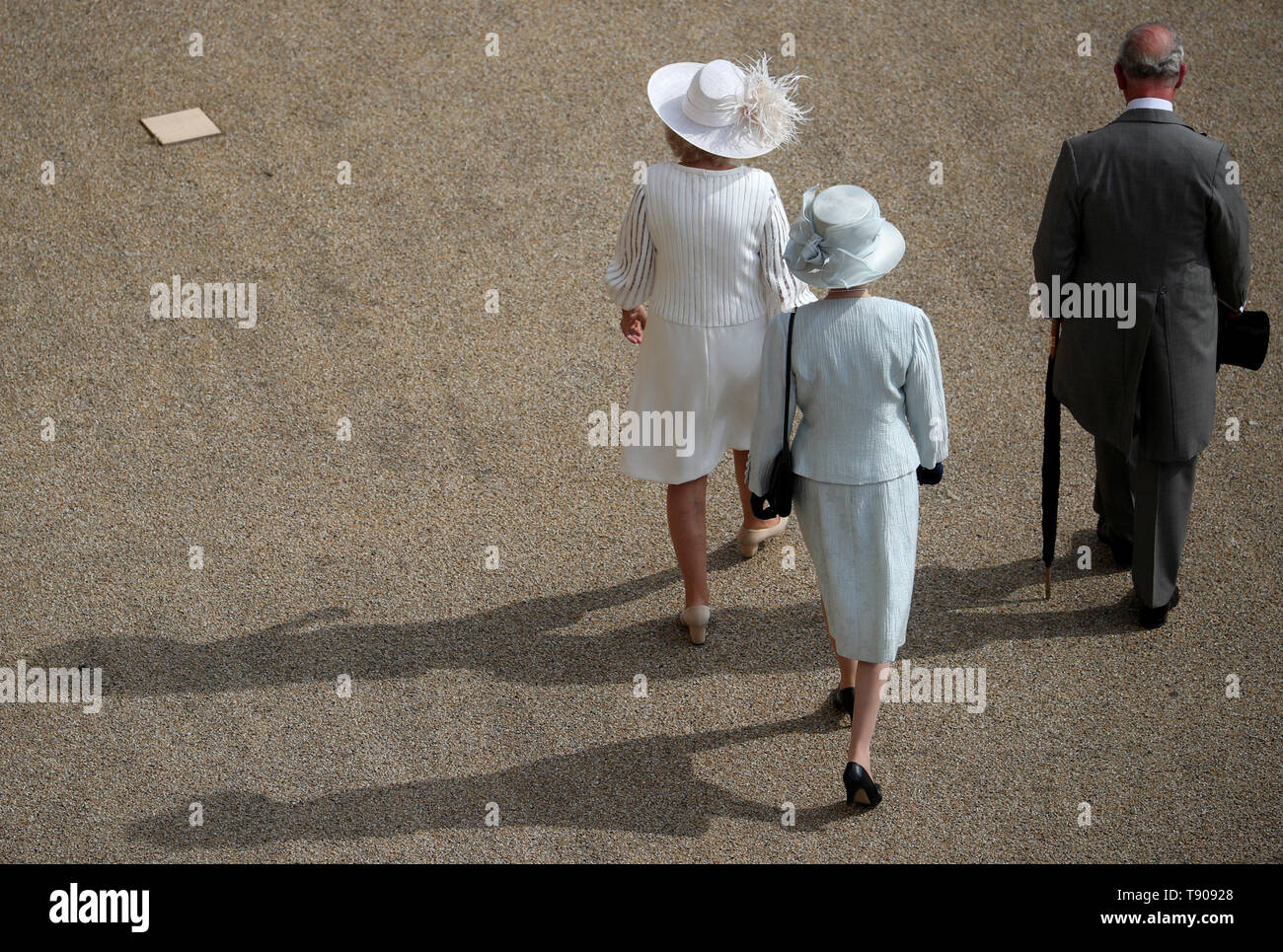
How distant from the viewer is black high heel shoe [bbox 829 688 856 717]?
4.48 metres

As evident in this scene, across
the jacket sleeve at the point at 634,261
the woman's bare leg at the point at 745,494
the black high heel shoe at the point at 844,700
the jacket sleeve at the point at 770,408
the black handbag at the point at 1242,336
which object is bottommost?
the black high heel shoe at the point at 844,700

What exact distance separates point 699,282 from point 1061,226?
1207 mm

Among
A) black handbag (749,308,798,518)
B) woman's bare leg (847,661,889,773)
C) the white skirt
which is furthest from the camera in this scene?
the white skirt

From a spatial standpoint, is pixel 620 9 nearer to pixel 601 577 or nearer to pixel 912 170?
pixel 912 170

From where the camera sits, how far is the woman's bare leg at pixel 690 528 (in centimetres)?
464

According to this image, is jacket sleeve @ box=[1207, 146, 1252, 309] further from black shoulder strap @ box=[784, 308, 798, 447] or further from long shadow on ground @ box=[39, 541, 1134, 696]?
black shoulder strap @ box=[784, 308, 798, 447]

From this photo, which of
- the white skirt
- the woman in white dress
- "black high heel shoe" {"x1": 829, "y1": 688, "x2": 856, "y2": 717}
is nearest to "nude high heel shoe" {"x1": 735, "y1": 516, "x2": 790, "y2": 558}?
the woman in white dress

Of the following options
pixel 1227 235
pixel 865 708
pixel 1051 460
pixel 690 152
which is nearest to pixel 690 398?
pixel 690 152

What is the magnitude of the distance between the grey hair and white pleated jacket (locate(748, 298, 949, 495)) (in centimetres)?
129

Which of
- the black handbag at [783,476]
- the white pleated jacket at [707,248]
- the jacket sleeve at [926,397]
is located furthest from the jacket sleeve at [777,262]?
the jacket sleeve at [926,397]

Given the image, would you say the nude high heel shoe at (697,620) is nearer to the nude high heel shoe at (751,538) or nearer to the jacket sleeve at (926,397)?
the nude high heel shoe at (751,538)

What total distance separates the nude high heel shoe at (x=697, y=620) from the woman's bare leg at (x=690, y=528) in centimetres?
5

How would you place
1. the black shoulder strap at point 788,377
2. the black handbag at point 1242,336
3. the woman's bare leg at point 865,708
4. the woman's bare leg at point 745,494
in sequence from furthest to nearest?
1. the woman's bare leg at point 745,494
2. the black handbag at point 1242,336
3. the woman's bare leg at point 865,708
4. the black shoulder strap at point 788,377

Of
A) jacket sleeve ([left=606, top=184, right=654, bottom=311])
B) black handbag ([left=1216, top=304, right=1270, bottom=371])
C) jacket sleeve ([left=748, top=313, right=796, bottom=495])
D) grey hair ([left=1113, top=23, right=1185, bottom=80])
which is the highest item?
grey hair ([left=1113, top=23, right=1185, bottom=80])
